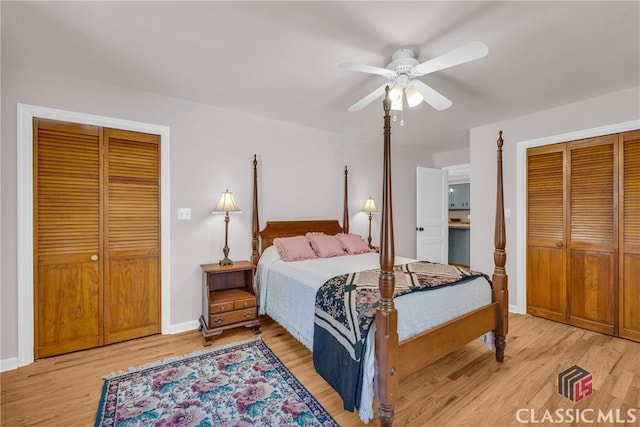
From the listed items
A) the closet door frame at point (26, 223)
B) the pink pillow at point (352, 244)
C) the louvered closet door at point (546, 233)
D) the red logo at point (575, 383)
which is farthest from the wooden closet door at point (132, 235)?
the louvered closet door at point (546, 233)

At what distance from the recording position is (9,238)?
2.27 metres

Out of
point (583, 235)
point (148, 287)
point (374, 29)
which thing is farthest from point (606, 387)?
point (148, 287)

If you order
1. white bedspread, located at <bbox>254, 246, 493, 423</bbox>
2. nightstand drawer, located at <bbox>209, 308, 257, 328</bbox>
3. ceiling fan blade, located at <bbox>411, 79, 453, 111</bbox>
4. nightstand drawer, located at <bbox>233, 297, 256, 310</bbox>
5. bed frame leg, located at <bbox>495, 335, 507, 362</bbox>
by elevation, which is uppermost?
ceiling fan blade, located at <bbox>411, 79, 453, 111</bbox>

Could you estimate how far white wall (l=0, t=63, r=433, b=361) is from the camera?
7.50 ft

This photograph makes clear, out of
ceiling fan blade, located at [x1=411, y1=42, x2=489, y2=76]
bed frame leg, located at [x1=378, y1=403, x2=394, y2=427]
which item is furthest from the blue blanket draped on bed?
ceiling fan blade, located at [x1=411, y1=42, x2=489, y2=76]

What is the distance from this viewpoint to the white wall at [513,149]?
2844 millimetres

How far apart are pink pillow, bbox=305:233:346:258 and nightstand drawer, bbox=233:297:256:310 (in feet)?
2.84

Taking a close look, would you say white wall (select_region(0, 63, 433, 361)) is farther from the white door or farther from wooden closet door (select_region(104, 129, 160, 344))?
the white door

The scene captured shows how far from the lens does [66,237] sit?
2523mm

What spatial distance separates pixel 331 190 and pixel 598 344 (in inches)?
127

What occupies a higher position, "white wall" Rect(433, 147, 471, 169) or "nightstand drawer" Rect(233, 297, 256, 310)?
"white wall" Rect(433, 147, 471, 169)

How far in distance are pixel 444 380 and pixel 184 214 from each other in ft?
9.20

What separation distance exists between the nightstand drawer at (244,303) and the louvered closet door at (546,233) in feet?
10.7

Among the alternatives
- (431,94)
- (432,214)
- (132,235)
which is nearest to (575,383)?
(431,94)
